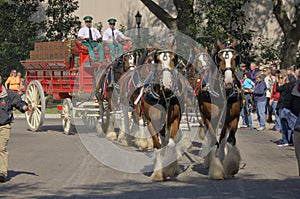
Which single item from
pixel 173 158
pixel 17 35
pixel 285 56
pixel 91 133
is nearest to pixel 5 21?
pixel 17 35

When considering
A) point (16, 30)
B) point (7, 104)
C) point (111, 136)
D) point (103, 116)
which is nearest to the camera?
point (7, 104)

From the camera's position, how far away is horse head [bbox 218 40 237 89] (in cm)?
1045

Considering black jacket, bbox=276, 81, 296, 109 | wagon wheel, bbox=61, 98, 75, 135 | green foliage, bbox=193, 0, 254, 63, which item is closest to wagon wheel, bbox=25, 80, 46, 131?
wagon wheel, bbox=61, 98, 75, 135

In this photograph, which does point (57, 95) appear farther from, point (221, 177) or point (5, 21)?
point (5, 21)

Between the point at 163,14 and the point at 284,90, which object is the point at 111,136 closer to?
the point at 284,90

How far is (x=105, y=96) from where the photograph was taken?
1606cm

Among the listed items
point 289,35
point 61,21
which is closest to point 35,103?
point 289,35

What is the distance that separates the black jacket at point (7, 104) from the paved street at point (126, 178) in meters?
0.97

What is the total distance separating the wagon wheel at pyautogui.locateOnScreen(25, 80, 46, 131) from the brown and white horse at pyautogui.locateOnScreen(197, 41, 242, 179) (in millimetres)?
7749

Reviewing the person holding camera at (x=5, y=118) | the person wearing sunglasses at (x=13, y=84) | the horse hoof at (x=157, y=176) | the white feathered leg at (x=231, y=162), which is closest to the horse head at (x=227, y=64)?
the white feathered leg at (x=231, y=162)

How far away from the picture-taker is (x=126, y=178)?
35.1ft

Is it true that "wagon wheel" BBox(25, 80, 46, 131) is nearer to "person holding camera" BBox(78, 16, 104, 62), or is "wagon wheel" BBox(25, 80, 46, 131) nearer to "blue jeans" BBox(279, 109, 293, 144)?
"person holding camera" BBox(78, 16, 104, 62)

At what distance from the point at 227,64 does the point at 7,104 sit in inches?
140

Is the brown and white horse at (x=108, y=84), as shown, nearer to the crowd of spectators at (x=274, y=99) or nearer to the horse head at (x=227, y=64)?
the crowd of spectators at (x=274, y=99)
